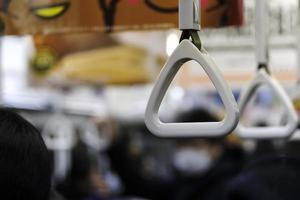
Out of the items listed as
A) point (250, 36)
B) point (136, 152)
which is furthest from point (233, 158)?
point (136, 152)

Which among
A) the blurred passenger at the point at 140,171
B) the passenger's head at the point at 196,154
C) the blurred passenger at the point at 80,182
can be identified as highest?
the passenger's head at the point at 196,154

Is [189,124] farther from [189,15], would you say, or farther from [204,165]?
[204,165]

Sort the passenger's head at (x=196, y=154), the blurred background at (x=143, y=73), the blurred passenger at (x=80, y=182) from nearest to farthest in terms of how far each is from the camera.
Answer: the blurred background at (x=143, y=73), the passenger's head at (x=196, y=154), the blurred passenger at (x=80, y=182)

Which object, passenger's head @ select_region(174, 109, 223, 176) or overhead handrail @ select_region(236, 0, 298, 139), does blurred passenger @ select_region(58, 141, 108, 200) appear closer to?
passenger's head @ select_region(174, 109, 223, 176)

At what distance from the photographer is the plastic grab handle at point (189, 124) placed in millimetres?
1413

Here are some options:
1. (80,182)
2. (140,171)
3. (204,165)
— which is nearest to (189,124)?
(204,165)

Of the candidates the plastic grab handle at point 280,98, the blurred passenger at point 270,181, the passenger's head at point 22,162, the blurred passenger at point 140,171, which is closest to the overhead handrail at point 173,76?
the passenger's head at point 22,162

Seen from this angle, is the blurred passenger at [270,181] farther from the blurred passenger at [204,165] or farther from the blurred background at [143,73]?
the blurred passenger at [204,165]

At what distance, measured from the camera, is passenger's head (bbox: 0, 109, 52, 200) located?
1399 millimetres

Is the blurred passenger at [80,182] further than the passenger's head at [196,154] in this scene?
Yes

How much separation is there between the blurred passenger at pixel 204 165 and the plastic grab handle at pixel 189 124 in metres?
2.21

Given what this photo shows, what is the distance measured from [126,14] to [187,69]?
4.15m

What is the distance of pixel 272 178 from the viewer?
7.12ft

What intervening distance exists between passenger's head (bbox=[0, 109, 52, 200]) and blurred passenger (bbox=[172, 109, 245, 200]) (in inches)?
88.1
